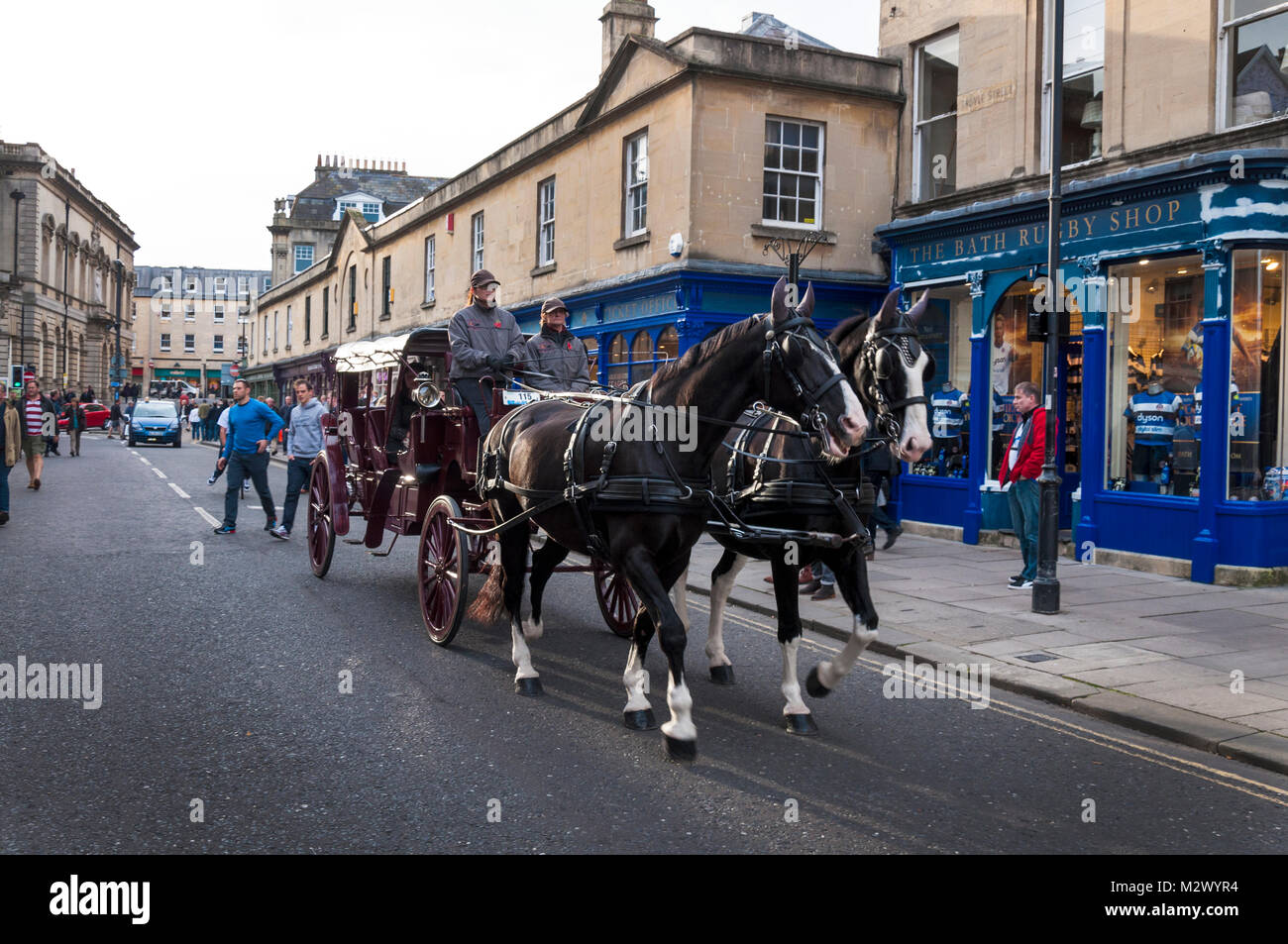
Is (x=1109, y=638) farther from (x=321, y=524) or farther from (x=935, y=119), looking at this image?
(x=935, y=119)

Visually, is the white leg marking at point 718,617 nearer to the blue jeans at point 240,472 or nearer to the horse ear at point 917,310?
the horse ear at point 917,310

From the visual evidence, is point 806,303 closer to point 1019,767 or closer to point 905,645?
point 1019,767

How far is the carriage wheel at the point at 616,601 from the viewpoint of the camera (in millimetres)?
7496

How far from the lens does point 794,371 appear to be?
4.89m

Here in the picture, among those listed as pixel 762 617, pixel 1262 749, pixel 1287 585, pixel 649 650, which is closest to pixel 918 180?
pixel 1287 585

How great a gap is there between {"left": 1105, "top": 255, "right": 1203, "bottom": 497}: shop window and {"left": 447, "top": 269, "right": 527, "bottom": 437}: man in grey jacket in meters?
7.52

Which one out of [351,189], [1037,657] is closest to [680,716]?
[1037,657]

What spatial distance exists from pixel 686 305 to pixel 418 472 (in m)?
8.82

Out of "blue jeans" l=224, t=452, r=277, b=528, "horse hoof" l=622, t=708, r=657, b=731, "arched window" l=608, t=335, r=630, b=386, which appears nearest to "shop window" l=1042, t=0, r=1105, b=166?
"arched window" l=608, t=335, r=630, b=386

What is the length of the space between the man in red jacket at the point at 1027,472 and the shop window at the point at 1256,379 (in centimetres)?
215

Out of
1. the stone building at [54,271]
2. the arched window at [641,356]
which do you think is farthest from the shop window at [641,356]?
the stone building at [54,271]

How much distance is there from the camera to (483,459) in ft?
23.0
